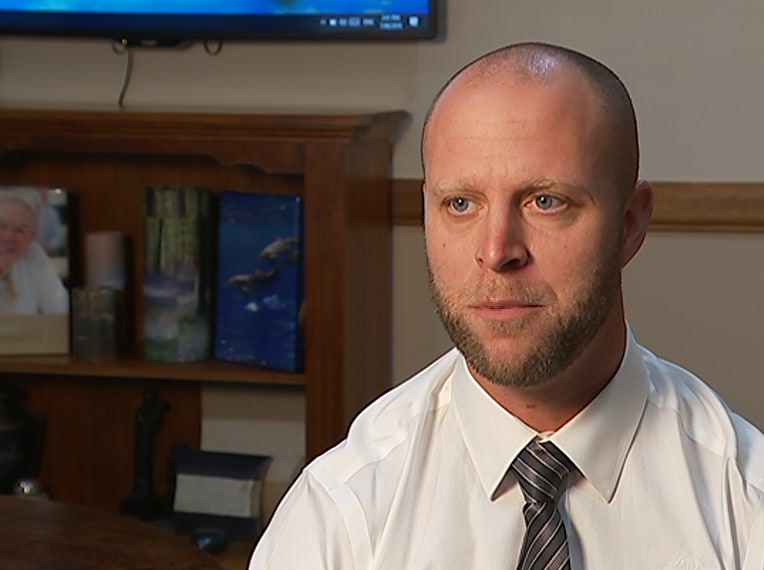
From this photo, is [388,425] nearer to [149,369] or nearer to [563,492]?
[563,492]

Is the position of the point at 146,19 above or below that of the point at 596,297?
above

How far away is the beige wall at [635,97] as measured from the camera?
2605mm

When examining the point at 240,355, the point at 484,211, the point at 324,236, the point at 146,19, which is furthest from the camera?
the point at 146,19

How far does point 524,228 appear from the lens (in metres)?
1.06

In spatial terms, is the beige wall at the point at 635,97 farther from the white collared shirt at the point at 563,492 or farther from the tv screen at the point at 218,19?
the white collared shirt at the point at 563,492

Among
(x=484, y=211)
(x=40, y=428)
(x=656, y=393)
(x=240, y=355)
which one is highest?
(x=484, y=211)

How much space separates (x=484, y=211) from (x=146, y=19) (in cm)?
184

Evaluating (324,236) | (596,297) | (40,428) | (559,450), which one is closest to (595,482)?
(559,450)

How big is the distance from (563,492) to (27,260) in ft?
5.71

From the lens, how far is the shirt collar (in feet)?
3.80

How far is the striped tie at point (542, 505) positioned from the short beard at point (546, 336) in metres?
0.10

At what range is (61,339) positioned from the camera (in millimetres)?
2684

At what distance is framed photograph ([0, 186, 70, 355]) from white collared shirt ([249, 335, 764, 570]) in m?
1.57

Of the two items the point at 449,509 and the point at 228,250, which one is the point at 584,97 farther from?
the point at 228,250
